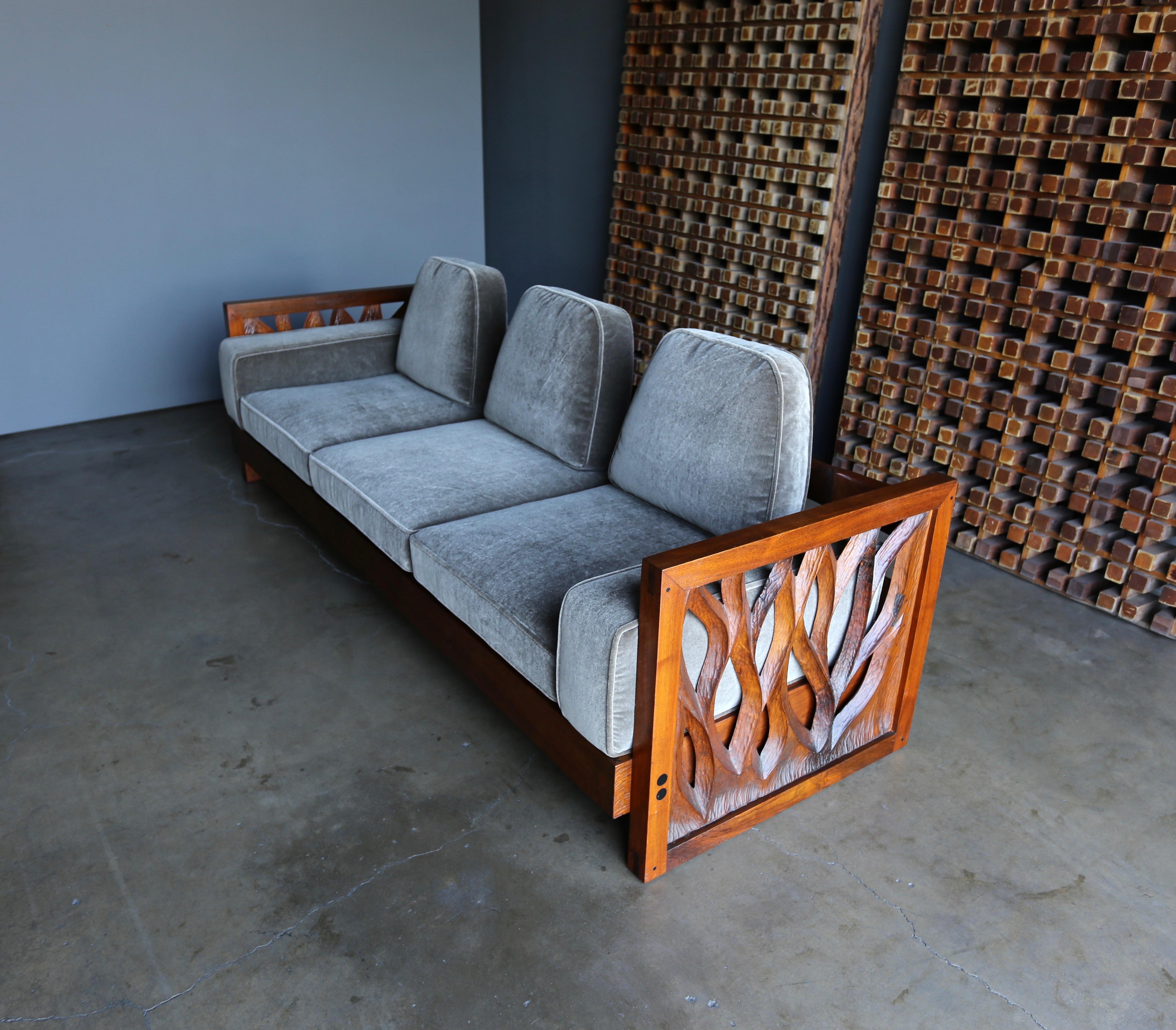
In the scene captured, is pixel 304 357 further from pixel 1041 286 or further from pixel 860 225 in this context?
pixel 1041 286

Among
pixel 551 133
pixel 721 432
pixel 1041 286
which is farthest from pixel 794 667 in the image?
pixel 551 133

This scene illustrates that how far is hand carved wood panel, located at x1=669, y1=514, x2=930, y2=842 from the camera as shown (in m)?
1.53

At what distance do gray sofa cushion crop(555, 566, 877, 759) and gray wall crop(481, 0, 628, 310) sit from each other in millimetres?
3036

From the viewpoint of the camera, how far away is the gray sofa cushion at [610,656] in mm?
1463

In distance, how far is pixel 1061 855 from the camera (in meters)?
1.71

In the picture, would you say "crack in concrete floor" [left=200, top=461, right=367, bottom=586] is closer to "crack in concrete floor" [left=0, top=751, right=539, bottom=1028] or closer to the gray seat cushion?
the gray seat cushion

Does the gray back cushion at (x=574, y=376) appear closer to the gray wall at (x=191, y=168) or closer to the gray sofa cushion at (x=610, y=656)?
the gray sofa cushion at (x=610, y=656)

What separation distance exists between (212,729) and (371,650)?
44cm

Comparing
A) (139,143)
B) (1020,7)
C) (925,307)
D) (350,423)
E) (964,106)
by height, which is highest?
(1020,7)

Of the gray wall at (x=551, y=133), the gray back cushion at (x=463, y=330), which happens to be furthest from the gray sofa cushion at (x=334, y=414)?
the gray wall at (x=551, y=133)

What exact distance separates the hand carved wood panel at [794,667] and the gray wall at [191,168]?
3431 millimetres

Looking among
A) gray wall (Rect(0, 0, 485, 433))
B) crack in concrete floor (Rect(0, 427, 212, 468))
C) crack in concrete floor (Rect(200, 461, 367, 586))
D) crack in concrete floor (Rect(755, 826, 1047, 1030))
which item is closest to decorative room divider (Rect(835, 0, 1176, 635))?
crack in concrete floor (Rect(755, 826, 1047, 1030))

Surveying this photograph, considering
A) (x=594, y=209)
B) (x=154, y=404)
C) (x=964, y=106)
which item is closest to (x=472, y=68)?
(x=594, y=209)

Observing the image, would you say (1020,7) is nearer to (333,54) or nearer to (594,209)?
(594,209)
